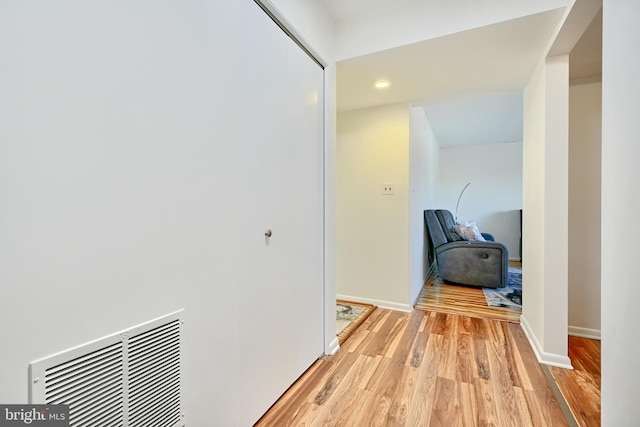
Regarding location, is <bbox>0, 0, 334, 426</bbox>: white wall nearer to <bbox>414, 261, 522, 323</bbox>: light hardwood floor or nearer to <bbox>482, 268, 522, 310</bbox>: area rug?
<bbox>414, 261, 522, 323</bbox>: light hardwood floor

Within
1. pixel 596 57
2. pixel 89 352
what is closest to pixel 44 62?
pixel 89 352

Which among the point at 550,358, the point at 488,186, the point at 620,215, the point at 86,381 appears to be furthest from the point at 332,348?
the point at 488,186

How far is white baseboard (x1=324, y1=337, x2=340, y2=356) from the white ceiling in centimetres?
206

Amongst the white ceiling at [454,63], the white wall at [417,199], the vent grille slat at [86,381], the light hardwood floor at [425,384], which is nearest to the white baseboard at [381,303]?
the white wall at [417,199]

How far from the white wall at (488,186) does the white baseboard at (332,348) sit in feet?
15.7

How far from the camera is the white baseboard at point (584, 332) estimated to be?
2334 millimetres

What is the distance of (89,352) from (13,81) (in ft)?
2.10

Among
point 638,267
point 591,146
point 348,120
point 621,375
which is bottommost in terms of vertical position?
point 621,375

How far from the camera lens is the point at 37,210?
2.12ft

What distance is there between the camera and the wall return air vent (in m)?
0.68

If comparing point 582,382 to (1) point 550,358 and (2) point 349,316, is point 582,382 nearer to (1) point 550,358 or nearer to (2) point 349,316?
(1) point 550,358

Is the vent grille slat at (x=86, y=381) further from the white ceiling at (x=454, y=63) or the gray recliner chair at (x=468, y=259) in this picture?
the gray recliner chair at (x=468, y=259)

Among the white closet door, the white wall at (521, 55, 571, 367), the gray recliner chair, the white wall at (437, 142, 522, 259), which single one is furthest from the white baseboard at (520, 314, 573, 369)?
the white wall at (437, 142, 522, 259)

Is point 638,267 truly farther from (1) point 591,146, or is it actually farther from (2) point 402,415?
(1) point 591,146
